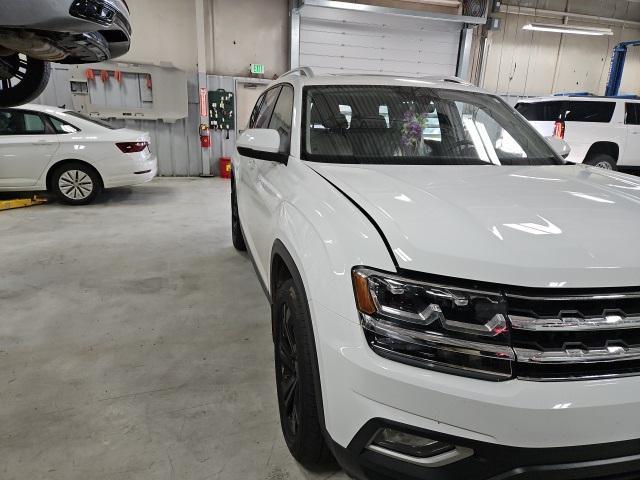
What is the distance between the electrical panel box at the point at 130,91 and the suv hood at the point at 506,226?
8.01 m

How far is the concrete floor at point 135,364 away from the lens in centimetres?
165

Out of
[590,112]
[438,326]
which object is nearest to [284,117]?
[438,326]

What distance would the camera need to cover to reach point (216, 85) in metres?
9.23

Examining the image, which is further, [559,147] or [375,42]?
[375,42]

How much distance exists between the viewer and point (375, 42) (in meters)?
9.79

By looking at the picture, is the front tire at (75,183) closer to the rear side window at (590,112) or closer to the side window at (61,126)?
the side window at (61,126)

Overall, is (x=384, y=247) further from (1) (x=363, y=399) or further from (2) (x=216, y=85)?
(2) (x=216, y=85)

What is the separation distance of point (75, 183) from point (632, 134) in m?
9.77

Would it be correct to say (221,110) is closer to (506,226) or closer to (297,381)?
(297,381)

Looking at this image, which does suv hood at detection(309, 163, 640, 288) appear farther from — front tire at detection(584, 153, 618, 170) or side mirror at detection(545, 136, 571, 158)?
front tire at detection(584, 153, 618, 170)

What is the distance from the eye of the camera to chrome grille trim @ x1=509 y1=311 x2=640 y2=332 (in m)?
1.03

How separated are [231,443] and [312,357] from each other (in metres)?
0.72

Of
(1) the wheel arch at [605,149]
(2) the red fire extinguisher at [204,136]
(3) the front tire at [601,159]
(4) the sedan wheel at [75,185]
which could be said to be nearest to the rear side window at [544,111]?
(1) the wheel arch at [605,149]

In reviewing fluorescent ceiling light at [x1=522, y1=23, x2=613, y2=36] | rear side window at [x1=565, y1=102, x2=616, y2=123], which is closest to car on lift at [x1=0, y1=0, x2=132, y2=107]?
rear side window at [x1=565, y1=102, x2=616, y2=123]
